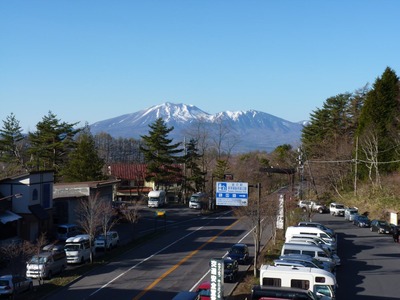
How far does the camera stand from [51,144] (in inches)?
2596

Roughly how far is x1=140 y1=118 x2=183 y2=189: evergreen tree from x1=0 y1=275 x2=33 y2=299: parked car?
150ft

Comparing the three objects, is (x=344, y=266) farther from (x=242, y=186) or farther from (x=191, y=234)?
(x=191, y=234)

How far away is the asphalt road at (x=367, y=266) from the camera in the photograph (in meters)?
24.0

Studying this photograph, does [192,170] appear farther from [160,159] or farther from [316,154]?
[316,154]

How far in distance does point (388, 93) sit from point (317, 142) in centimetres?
1478

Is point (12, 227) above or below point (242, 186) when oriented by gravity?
below

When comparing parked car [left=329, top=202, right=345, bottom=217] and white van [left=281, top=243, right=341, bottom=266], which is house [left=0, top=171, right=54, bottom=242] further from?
parked car [left=329, top=202, right=345, bottom=217]

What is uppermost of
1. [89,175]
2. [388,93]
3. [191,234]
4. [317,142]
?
[388,93]

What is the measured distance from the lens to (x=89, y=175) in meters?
58.9

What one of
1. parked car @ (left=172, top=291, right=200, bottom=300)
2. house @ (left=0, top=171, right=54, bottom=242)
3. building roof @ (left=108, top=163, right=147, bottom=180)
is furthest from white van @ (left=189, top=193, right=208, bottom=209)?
parked car @ (left=172, top=291, right=200, bottom=300)

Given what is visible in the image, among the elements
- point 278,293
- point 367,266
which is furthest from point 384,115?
point 278,293

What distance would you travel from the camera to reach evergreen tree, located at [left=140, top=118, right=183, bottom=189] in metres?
71.0

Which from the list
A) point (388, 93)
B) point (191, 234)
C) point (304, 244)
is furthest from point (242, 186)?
point (388, 93)

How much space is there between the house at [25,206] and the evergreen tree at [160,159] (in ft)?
94.0
